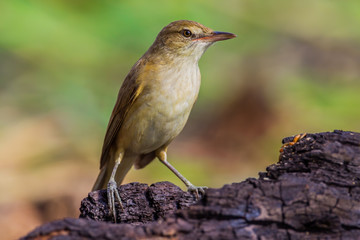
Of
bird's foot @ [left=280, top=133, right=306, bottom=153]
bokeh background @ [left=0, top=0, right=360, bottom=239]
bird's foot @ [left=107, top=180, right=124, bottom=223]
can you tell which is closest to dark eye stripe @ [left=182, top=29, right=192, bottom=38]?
bird's foot @ [left=107, top=180, right=124, bottom=223]

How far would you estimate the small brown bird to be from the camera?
4648mm

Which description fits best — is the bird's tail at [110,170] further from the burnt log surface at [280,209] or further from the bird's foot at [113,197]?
the burnt log surface at [280,209]

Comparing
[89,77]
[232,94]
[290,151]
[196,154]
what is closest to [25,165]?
[89,77]

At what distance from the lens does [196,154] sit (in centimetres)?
802

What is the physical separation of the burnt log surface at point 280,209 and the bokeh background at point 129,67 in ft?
11.4

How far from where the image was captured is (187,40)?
4914mm

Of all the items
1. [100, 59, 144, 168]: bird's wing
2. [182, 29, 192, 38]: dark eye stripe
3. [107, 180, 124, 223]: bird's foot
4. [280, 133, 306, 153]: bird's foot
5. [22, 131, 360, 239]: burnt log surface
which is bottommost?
[22, 131, 360, 239]: burnt log surface

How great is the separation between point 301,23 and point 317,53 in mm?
636

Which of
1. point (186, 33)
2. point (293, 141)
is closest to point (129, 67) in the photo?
point (186, 33)

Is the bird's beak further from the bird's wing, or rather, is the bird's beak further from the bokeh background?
the bokeh background

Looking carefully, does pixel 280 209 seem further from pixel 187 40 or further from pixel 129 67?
pixel 129 67

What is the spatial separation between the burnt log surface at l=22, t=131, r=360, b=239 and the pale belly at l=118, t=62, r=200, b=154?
1.53m

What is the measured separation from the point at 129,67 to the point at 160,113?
4.04 meters

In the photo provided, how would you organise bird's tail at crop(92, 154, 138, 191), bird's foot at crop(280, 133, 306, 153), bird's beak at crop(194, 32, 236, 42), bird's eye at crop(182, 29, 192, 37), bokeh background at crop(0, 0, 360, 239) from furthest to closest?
bokeh background at crop(0, 0, 360, 239)
bird's tail at crop(92, 154, 138, 191)
bird's eye at crop(182, 29, 192, 37)
bird's beak at crop(194, 32, 236, 42)
bird's foot at crop(280, 133, 306, 153)
